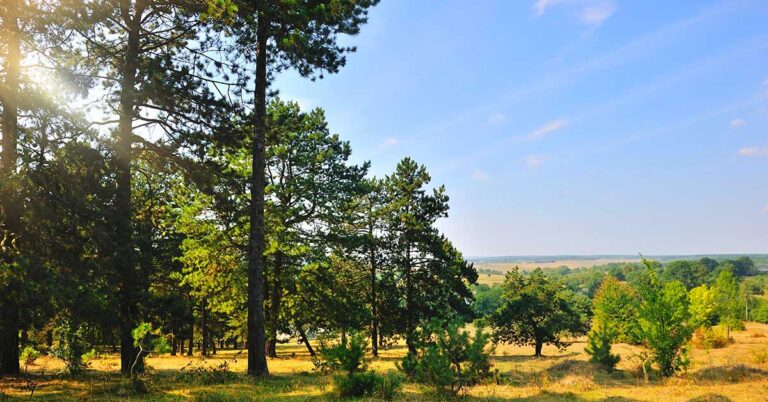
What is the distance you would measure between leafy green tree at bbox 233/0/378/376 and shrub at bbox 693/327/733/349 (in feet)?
125

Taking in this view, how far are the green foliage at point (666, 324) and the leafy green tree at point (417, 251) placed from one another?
13619 mm

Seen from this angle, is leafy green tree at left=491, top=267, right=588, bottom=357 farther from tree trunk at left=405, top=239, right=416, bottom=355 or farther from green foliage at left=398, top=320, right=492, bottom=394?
green foliage at left=398, top=320, right=492, bottom=394

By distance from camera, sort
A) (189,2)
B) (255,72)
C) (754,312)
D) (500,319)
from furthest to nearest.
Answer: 1. (754,312)
2. (500,319)
3. (255,72)
4. (189,2)

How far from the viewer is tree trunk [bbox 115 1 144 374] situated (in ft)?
39.3

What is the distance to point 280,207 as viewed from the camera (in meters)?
21.7

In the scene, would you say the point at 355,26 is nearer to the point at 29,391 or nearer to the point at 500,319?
the point at 29,391

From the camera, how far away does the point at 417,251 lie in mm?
29297

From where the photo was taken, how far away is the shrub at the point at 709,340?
35831 mm

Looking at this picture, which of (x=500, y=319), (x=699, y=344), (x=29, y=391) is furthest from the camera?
(x=500, y=319)

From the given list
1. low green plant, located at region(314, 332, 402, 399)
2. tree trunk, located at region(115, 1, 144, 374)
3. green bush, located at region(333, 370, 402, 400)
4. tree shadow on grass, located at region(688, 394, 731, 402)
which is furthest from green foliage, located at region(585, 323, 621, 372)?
tree trunk, located at region(115, 1, 144, 374)

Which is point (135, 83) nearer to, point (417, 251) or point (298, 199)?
point (298, 199)

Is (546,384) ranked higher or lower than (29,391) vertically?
lower

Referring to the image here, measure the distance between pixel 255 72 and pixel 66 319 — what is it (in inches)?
360

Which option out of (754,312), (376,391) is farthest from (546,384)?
(754,312)
